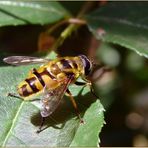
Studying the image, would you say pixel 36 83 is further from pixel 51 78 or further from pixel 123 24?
pixel 123 24

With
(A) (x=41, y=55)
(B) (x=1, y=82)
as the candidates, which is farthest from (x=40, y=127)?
(A) (x=41, y=55)

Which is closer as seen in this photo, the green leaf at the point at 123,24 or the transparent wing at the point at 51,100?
the transparent wing at the point at 51,100

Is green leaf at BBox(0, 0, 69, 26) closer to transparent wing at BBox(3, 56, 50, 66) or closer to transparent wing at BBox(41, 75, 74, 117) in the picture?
transparent wing at BBox(3, 56, 50, 66)

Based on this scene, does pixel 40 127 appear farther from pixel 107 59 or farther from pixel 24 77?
pixel 107 59

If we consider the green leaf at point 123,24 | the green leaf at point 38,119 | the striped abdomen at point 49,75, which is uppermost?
the green leaf at point 123,24

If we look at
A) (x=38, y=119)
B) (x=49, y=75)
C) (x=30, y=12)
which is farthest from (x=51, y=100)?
(x=30, y=12)

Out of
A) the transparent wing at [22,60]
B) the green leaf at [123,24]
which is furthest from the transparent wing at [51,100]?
the green leaf at [123,24]

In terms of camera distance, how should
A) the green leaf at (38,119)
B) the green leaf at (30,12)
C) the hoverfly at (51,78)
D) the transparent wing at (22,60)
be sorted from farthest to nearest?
the green leaf at (30,12)
the transparent wing at (22,60)
the hoverfly at (51,78)
the green leaf at (38,119)

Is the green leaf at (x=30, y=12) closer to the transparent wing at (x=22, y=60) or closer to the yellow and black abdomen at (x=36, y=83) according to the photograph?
the transparent wing at (x=22, y=60)
